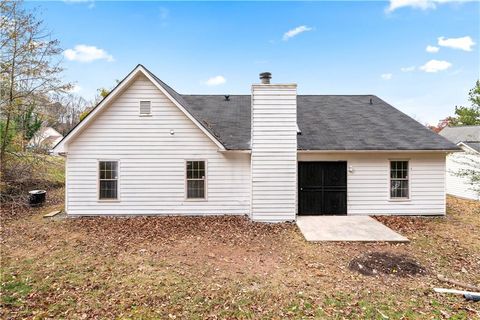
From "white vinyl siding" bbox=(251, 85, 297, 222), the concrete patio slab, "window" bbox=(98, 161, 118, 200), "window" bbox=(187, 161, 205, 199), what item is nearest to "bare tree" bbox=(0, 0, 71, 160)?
"window" bbox=(98, 161, 118, 200)

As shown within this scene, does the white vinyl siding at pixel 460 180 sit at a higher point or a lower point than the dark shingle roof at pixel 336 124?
lower

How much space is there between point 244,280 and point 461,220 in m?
9.81

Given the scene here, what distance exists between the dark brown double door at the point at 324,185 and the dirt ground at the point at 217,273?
1.90 m

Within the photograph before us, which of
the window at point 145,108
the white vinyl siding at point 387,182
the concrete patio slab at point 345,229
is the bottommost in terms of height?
the concrete patio slab at point 345,229

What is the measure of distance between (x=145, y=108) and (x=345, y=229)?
28.2ft

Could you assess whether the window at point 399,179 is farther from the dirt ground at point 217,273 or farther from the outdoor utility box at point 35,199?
the outdoor utility box at point 35,199

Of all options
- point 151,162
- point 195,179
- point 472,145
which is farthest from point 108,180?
point 472,145

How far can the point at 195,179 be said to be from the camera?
10.4 metres

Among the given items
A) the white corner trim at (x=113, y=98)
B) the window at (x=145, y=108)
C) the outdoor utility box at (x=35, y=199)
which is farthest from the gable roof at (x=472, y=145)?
the outdoor utility box at (x=35, y=199)

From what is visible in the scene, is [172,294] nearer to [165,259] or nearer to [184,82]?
[165,259]

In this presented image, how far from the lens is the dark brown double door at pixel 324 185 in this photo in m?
10.5

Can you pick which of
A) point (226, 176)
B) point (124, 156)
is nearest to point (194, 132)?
point (226, 176)

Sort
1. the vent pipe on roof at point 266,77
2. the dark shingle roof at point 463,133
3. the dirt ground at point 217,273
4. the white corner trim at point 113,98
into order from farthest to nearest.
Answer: the dark shingle roof at point 463,133 → the vent pipe on roof at point 266,77 → the white corner trim at point 113,98 → the dirt ground at point 217,273

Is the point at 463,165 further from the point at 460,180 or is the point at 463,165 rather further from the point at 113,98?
the point at 113,98
